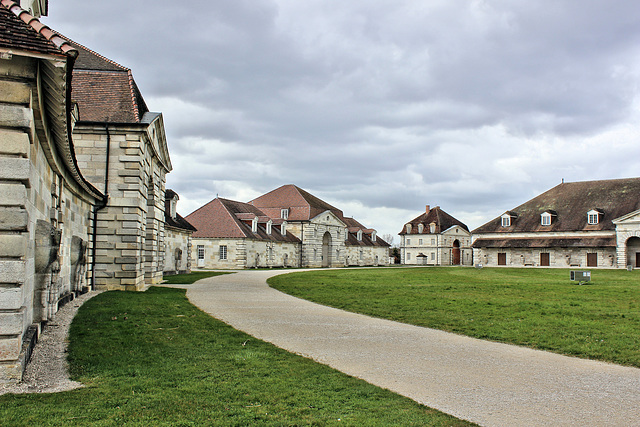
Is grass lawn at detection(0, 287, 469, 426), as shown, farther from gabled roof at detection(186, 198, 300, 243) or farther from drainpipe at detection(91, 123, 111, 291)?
gabled roof at detection(186, 198, 300, 243)

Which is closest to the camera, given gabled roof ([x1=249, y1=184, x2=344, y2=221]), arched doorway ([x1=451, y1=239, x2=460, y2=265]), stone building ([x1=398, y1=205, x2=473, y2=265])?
gabled roof ([x1=249, y1=184, x2=344, y2=221])

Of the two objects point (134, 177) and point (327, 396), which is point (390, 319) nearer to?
point (327, 396)

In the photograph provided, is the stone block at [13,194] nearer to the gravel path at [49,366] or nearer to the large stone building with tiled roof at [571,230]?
the gravel path at [49,366]

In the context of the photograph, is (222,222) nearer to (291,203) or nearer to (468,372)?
(291,203)

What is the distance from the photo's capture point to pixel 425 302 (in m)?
14.6

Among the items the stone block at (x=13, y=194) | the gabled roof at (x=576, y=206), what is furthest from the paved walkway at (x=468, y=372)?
the gabled roof at (x=576, y=206)

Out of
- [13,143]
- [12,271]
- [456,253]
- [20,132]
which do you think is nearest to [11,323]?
[12,271]

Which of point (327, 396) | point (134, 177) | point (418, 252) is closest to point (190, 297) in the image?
point (134, 177)

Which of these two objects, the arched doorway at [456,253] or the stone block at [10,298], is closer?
the stone block at [10,298]

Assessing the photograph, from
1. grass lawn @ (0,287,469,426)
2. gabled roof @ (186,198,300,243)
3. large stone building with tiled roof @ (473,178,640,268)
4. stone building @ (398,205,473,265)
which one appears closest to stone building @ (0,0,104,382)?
grass lawn @ (0,287,469,426)

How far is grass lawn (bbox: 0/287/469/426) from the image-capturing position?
4473mm

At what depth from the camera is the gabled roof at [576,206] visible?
Result: 49219mm

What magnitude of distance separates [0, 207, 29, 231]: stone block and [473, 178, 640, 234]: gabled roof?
174 feet

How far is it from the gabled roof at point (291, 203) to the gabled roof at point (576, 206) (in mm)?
18991
